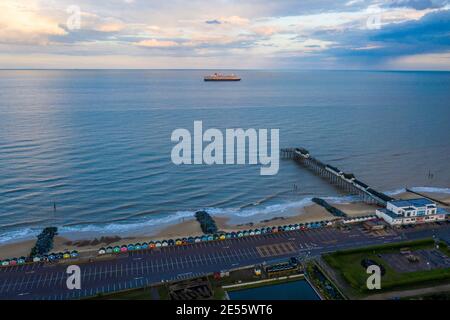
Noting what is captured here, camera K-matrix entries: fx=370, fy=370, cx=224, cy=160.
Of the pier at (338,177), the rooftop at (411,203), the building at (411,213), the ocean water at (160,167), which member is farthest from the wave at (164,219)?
the building at (411,213)

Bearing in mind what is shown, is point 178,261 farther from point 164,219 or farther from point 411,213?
point 411,213

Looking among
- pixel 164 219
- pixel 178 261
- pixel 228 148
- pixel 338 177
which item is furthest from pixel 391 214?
pixel 228 148

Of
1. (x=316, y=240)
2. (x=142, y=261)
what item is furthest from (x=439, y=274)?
(x=142, y=261)

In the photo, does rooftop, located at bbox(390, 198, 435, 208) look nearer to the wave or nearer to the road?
the road

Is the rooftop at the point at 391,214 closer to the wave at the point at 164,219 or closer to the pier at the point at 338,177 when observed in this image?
the pier at the point at 338,177

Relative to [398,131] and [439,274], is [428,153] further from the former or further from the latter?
[439,274]

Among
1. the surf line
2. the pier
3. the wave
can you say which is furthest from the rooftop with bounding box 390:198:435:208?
the surf line
